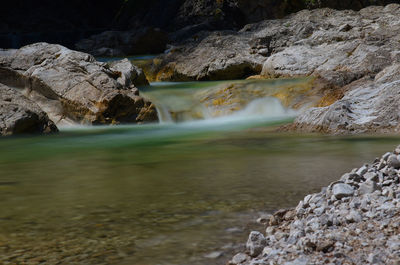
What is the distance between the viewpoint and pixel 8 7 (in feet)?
112

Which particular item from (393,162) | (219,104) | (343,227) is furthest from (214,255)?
(219,104)

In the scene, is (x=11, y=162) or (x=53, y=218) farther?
(x=11, y=162)

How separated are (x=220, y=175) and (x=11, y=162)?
3.19m

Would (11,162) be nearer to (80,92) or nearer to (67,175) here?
(67,175)

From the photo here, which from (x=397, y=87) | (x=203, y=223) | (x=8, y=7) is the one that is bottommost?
(x=203, y=223)

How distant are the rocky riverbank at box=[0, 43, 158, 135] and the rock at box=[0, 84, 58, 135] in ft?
0.07

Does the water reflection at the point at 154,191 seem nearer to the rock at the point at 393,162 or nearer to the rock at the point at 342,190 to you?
the rock at the point at 342,190

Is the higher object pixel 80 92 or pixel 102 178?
pixel 80 92

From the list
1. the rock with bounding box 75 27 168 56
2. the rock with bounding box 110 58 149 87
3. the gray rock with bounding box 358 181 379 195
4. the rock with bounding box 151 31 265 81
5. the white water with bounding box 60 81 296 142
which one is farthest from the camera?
the rock with bounding box 75 27 168 56

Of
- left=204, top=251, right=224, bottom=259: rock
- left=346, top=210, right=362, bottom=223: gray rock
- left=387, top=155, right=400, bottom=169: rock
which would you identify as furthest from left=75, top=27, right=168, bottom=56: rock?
left=346, top=210, right=362, bottom=223: gray rock

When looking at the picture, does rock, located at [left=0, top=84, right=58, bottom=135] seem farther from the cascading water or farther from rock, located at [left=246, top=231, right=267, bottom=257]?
rock, located at [left=246, top=231, right=267, bottom=257]

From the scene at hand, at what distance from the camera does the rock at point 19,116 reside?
398 inches

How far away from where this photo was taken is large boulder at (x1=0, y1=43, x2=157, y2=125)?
11.6 metres

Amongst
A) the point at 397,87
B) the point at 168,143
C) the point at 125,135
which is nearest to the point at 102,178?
the point at 168,143
